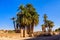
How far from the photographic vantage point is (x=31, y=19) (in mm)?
41656

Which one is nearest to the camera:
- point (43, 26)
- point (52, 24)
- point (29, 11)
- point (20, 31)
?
point (20, 31)

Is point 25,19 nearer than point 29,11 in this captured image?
Yes

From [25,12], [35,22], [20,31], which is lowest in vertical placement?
[20,31]

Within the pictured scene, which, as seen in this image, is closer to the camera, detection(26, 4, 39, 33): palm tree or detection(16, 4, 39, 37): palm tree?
detection(16, 4, 39, 37): palm tree

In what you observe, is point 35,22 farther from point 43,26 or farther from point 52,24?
point 52,24

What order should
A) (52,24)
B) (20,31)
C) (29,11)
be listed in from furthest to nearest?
(52,24) → (29,11) → (20,31)

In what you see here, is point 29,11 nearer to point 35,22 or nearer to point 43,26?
point 35,22

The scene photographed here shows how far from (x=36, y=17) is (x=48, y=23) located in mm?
Result: 11882

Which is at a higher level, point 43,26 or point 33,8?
point 33,8

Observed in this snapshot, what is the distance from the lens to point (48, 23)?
53.2 metres

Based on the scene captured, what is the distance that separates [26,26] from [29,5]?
Answer: 6112 millimetres

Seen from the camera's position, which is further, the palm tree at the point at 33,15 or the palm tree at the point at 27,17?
the palm tree at the point at 33,15

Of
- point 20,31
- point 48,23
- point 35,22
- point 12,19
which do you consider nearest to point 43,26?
point 48,23

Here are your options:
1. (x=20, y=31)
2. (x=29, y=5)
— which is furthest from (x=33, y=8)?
(x=20, y=31)
